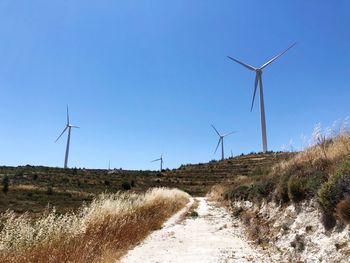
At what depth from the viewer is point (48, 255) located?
8117 millimetres

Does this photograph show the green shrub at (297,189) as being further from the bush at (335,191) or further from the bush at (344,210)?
the bush at (344,210)

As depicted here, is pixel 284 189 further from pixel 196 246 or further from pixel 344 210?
pixel 344 210

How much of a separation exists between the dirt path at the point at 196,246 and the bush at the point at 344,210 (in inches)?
108

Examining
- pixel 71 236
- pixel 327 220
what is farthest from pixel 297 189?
pixel 71 236

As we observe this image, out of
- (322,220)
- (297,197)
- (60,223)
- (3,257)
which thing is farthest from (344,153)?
(3,257)

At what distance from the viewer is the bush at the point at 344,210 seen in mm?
7581

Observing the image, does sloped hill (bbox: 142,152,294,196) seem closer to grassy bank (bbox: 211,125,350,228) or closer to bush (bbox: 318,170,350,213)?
grassy bank (bbox: 211,125,350,228)

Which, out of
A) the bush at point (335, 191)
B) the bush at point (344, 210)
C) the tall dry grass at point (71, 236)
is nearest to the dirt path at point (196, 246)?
the tall dry grass at point (71, 236)

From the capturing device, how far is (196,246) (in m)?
12.3

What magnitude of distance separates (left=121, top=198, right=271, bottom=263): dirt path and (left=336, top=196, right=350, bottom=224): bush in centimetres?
274

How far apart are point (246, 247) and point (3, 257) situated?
725 centimetres

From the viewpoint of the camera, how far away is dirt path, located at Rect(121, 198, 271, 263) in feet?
33.4

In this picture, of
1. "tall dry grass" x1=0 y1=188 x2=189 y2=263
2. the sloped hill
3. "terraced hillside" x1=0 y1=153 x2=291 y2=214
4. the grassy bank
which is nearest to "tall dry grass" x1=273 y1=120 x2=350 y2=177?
the grassy bank

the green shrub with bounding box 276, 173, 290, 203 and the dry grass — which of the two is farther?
the green shrub with bounding box 276, 173, 290, 203
